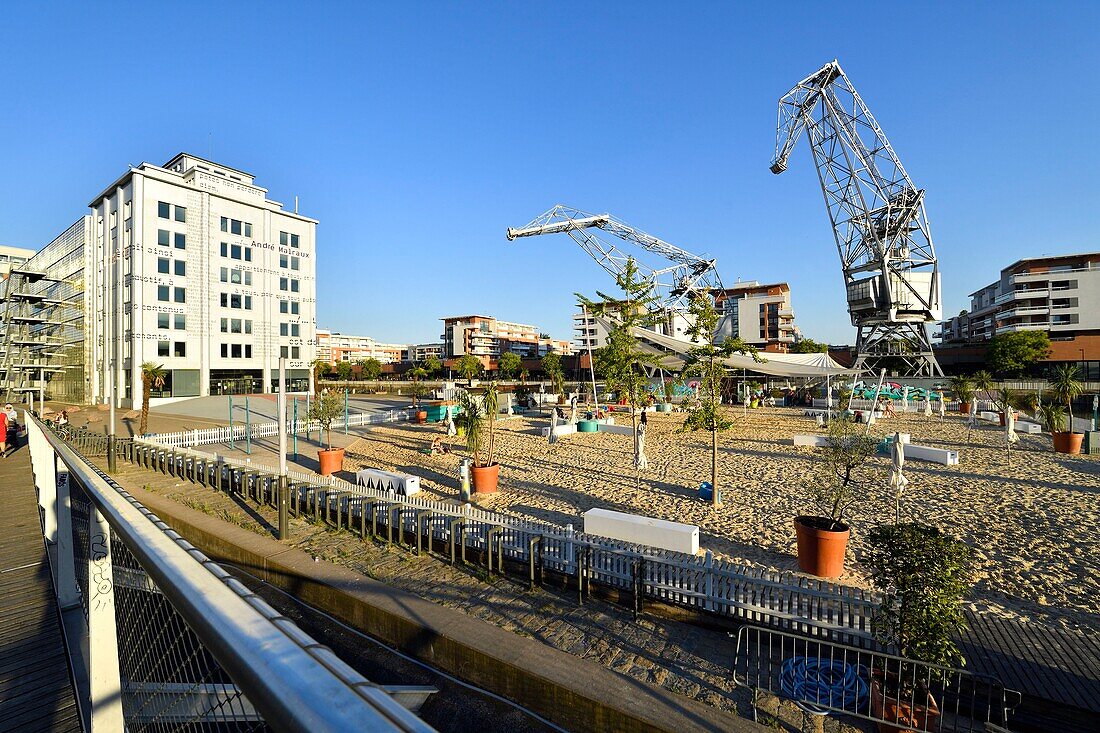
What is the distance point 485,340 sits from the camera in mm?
134875

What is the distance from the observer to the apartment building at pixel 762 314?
81319 mm

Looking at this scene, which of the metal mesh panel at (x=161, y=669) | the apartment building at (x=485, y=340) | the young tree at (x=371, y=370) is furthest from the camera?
the apartment building at (x=485, y=340)

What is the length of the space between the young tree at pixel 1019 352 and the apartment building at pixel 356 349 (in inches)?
5188

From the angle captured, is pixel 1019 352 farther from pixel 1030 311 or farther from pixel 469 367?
pixel 469 367

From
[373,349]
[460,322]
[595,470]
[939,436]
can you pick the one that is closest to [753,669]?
[595,470]

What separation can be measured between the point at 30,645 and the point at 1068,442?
2558cm

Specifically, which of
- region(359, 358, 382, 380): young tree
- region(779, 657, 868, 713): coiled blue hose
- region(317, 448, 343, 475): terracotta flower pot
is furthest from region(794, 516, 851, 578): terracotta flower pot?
region(359, 358, 382, 380): young tree

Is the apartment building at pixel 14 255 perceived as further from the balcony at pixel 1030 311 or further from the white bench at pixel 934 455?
the balcony at pixel 1030 311

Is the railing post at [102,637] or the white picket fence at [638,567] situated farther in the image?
the white picket fence at [638,567]

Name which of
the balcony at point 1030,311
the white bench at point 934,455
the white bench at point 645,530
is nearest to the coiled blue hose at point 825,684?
the white bench at point 645,530

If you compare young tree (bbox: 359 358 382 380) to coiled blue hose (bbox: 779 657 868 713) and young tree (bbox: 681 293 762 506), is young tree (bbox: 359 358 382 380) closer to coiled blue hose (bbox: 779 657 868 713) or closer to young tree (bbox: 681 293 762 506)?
young tree (bbox: 681 293 762 506)

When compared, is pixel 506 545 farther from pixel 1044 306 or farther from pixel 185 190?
pixel 1044 306

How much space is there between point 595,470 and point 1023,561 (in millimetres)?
9517

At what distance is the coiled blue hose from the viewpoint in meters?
4.67
